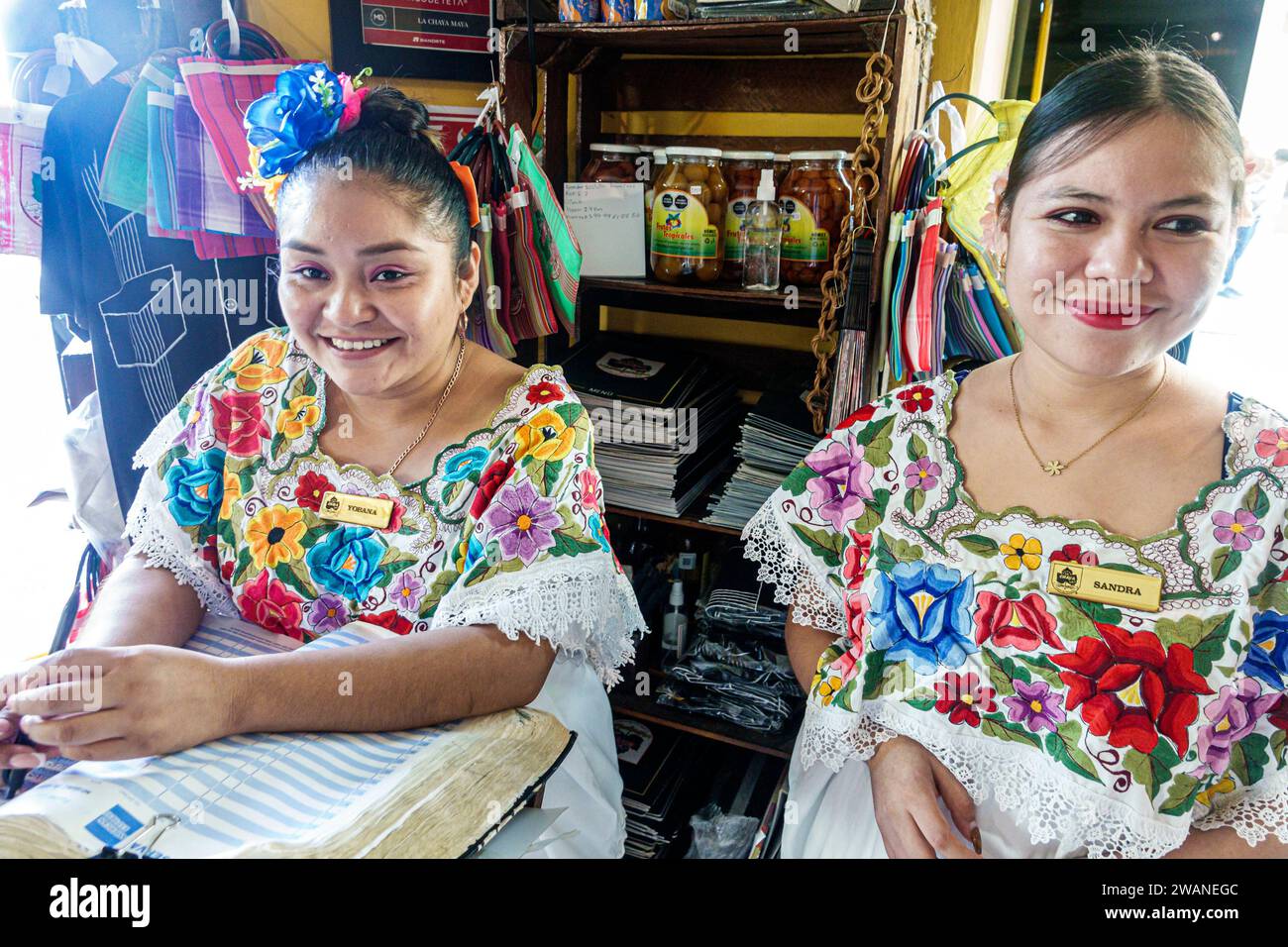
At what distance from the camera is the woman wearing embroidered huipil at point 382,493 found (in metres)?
1.25

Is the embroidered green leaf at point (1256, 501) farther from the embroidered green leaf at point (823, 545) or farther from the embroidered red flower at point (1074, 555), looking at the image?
the embroidered green leaf at point (823, 545)

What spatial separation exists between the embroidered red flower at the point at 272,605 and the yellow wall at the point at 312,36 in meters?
1.65

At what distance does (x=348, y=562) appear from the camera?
4.63 feet

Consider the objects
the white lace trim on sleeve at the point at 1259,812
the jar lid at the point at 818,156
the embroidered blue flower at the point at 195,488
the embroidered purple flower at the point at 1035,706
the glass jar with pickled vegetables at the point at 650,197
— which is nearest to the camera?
the white lace trim on sleeve at the point at 1259,812

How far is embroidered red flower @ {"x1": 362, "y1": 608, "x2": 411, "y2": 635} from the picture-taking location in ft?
4.49

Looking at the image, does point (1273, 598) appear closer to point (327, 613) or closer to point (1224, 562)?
point (1224, 562)

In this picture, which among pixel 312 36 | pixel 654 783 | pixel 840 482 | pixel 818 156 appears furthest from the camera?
pixel 312 36

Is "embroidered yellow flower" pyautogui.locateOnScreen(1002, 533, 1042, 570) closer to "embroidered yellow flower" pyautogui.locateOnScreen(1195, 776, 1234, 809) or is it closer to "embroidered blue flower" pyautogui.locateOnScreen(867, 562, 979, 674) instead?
"embroidered blue flower" pyautogui.locateOnScreen(867, 562, 979, 674)

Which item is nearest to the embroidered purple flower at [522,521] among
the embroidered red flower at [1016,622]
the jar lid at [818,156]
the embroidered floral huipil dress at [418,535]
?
the embroidered floral huipil dress at [418,535]

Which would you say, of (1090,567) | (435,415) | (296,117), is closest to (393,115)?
(296,117)

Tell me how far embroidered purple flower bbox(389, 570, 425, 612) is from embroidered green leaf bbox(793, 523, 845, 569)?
26.8 inches

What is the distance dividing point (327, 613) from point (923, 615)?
3.37 feet

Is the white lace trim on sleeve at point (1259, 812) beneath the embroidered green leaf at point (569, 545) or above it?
beneath

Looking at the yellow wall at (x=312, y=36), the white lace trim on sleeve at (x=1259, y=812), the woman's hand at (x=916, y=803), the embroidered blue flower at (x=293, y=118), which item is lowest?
the woman's hand at (x=916, y=803)
